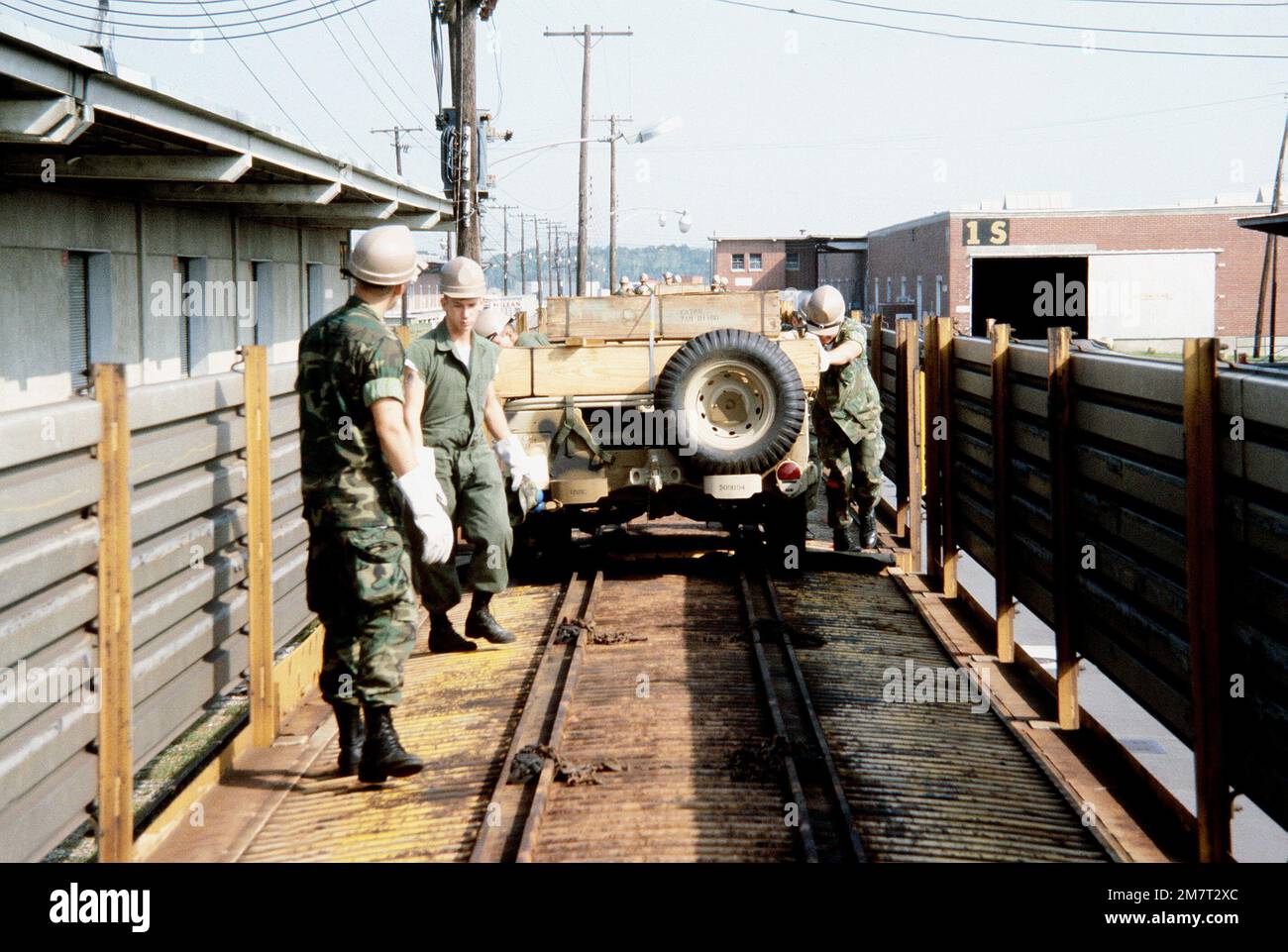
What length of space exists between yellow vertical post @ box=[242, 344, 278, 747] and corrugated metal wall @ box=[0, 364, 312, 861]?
5 cm

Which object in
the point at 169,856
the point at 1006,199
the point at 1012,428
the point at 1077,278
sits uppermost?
the point at 1006,199

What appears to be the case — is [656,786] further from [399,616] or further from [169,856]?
[169,856]

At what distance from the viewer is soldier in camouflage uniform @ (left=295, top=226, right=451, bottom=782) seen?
604cm

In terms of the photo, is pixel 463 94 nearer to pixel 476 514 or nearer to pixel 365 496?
pixel 476 514

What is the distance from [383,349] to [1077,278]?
54.0 metres

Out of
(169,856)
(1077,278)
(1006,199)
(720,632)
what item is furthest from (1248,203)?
(169,856)

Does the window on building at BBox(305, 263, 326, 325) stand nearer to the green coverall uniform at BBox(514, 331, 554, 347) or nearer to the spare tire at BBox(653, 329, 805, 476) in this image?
the green coverall uniform at BBox(514, 331, 554, 347)

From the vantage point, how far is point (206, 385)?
5898 millimetres

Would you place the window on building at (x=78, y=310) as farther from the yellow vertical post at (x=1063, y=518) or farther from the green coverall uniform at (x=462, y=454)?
the yellow vertical post at (x=1063, y=518)

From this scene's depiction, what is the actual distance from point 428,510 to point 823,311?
6.08m

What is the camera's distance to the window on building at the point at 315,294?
27452 millimetres

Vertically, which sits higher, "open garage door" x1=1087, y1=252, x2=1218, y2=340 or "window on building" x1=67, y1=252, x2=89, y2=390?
"open garage door" x1=1087, y1=252, x2=1218, y2=340

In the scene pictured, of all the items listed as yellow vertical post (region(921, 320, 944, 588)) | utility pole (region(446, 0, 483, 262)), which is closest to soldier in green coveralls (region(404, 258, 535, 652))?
yellow vertical post (region(921, 320, 944, 588))

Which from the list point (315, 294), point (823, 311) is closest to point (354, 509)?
point (823, 311)
